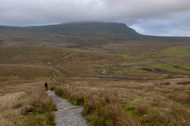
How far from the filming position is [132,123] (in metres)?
4.80

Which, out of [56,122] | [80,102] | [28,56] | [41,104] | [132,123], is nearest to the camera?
[132,123]

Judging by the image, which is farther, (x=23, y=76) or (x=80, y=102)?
(x=23, y=76)

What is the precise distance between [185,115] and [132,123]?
2402 millimetres

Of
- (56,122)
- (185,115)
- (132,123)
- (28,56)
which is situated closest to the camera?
(132,123)

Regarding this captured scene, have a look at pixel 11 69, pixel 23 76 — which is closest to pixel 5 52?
pixel 11 69

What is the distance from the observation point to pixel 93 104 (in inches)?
304

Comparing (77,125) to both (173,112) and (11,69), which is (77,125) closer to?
(173,112)

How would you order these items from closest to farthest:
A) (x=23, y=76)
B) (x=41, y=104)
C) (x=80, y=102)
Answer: (x=41, y=104) < (x=80, y=102) < (x=23, y=76)

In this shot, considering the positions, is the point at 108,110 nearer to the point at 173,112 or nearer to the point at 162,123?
the point at 162,123

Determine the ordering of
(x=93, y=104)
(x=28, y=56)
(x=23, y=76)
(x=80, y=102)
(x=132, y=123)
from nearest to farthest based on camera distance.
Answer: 1. (x=132, y=123)
2. (x=93, y=104)
3. (x=80, y=102)
4. (x=23, y=76)
5. (x=28, y=56)

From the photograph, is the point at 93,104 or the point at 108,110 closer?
the point at 108,110

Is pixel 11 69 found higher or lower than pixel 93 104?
lower

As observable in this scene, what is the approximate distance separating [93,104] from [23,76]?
6825 centimetres

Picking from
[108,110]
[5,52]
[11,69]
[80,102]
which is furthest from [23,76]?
[5,52]
